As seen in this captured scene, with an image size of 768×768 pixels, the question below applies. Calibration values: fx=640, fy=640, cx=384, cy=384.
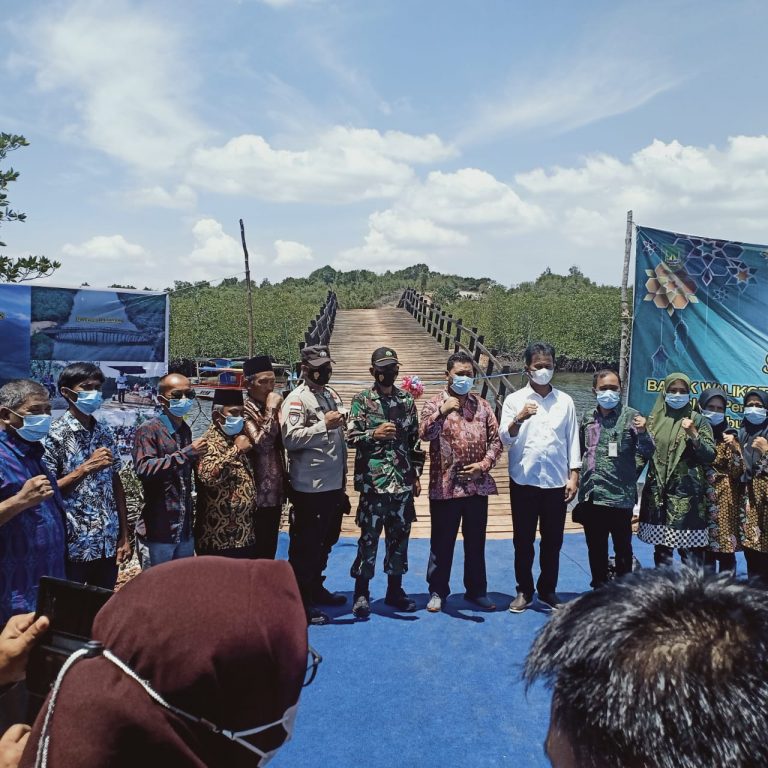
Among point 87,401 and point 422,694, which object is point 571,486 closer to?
point 422,694

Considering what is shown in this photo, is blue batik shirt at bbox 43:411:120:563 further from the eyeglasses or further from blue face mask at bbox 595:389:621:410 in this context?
blue face mask at bbox 595:389:621:410

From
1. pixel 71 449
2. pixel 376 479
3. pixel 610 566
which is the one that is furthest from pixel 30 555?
pixel 610 566

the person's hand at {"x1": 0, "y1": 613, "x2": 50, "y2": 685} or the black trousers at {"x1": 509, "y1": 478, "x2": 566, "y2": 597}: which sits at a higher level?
the person's hand at {"x1": 0, "y1": 613, "x2": 50, "y2": 685}

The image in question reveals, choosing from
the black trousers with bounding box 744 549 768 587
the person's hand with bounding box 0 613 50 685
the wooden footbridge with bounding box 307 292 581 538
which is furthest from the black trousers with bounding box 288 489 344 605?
the person's hand with bounding box 0 613 50 685

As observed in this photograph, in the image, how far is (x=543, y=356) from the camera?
161 inches

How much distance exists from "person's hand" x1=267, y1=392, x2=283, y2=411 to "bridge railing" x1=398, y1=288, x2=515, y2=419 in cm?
324

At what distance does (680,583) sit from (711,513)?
11.7 ft

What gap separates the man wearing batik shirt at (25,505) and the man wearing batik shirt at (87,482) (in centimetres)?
21

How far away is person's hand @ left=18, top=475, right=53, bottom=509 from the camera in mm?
2418

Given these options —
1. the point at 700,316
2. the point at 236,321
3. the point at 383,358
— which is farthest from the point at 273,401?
the point at 236,321

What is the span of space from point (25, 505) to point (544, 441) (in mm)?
2830

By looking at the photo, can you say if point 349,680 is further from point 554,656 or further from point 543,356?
point 554,656

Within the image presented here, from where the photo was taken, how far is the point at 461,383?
3971 millimetres

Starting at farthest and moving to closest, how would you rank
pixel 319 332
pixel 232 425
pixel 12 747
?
pixel 319 332, pixel 232 425, pixel 12 747
